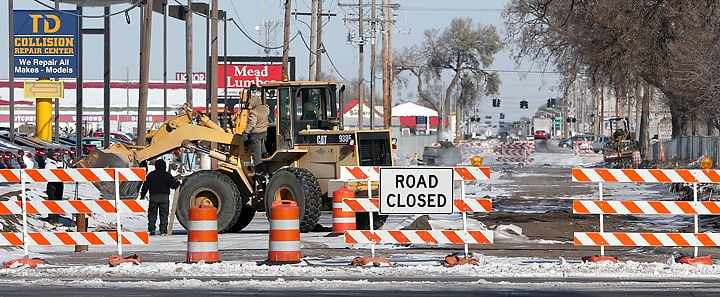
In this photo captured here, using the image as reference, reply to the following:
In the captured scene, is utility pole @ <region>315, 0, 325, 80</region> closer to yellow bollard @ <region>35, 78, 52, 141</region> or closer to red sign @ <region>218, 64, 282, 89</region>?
red sign @ <region>218, 64, 282, 89</region>

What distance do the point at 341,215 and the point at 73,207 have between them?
597 centimetres

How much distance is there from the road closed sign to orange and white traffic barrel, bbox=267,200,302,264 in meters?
1.15

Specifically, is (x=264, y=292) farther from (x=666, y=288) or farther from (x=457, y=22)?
(x=457, y=22)

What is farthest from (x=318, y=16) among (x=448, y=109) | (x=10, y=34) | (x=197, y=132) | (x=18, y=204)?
(x=448, y=109)

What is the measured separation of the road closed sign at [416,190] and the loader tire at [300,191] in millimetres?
6455

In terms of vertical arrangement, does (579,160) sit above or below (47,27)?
below

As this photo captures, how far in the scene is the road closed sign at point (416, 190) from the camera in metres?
15.7

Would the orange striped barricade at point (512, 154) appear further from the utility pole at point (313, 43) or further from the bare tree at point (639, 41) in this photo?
the bare tree at point (639, 41)

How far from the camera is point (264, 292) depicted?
513 inches

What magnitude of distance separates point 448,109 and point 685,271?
107m

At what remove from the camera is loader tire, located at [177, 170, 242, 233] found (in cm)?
2300

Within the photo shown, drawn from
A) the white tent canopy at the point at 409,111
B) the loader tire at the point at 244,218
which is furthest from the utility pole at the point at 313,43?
the white tent canopy at the point at 409,111

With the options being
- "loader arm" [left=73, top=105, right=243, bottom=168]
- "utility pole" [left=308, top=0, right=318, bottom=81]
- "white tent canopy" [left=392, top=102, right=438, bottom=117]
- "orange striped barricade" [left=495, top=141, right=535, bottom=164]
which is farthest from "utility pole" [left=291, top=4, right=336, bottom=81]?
"white tent canopy" [left=392, top=102, right=438, bottom=117]

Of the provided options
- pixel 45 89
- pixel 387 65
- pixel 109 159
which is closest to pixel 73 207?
pixel 109 159
